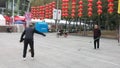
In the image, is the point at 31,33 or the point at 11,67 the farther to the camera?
the point at 31,33

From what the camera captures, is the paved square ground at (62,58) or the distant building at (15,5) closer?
the paved square ground at (62,58)

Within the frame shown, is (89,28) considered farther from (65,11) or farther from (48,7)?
(65,11)

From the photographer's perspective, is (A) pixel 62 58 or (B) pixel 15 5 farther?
(B) pixel 15 5

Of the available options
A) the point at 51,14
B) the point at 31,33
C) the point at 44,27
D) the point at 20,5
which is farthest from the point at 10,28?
the point at 20,5

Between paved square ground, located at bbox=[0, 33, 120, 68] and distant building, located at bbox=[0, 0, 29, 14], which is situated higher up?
distant building, located at bbox=[0, 0, 29, 14]

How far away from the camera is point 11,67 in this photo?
37.4 ft

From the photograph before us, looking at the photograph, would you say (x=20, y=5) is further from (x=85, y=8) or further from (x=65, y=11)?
(x=65, y=11)

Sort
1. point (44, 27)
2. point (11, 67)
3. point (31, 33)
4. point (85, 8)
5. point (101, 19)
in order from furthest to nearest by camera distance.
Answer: point (44, 27), point (101, 19), point (85, 8), point (31, 33), point (11, 67)

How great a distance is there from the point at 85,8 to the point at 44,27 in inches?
590

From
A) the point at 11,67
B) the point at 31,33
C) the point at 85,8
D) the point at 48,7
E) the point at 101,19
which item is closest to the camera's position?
the point at 11,67

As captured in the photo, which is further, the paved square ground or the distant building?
A: the distant building

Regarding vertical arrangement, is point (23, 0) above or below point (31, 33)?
above

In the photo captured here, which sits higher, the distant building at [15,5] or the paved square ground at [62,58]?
the distant building at [15,5]

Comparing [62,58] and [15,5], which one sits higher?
[15,5]
